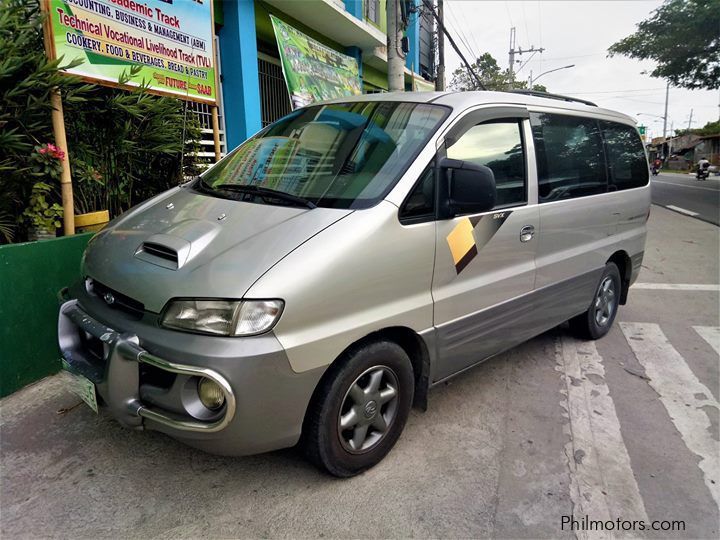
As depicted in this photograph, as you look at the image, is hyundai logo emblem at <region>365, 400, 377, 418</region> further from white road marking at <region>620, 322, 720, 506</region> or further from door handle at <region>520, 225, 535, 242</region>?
white road marking at <region>620, 322, 720, 506</region>

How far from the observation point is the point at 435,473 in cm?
254

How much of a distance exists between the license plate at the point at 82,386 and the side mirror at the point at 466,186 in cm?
A: 188

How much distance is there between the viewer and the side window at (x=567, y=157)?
10.9ft

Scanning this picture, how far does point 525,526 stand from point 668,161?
70.0 m

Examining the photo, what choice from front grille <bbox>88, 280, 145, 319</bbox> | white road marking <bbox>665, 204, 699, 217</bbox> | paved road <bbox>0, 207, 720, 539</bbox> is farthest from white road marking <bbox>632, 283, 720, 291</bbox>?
white road marking <bbox>665, 204, 699, 217</bbox>

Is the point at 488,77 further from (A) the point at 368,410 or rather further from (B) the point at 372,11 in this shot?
(A) the point at 368,410

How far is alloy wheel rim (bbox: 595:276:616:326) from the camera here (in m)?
4.28

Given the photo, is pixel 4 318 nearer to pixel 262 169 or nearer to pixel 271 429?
pixel 262 169

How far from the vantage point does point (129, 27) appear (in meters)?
4.06

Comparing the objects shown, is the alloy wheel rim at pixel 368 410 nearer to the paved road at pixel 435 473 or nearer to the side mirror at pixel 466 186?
the paved road at pixel 435 473

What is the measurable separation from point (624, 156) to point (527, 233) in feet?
6.19

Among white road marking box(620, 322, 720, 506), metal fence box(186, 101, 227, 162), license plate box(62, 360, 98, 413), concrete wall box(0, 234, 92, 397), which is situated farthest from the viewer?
metal fence box(186, 101, 227, 162)

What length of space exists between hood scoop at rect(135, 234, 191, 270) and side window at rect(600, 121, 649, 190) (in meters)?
3.46

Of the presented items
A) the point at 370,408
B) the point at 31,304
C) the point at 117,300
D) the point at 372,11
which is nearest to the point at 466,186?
the point at 370,408
